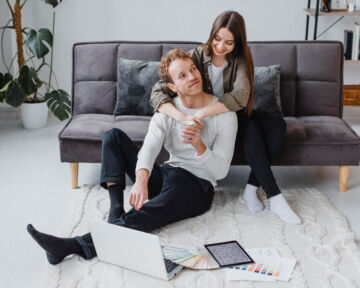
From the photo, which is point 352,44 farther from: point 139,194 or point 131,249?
point 131,249

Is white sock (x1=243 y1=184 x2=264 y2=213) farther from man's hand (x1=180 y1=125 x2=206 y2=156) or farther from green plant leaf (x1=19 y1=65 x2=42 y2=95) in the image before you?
green plant leaf (x1=19 y1=65 x2=42 y2=95)

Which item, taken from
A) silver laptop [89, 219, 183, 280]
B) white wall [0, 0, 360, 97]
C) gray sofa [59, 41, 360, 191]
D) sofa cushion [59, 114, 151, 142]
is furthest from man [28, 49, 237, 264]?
white wall [0, 0, 360, 97]

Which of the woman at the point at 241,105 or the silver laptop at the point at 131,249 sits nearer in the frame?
the silver laptop at the point at 131,249

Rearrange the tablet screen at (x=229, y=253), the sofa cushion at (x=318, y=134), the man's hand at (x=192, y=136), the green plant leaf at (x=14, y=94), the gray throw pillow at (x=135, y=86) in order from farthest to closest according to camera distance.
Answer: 1. the green plant leaf at (x=14, y=94)
2. the gray throw pillow at (x=135, y=86)
3. the sofa cushion at (x=318, y=134)
4. the man's hand at (x=192, y=136)
5. the tablet screen at (x=229, y=253)

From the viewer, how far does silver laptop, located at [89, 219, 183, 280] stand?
6.06 ft

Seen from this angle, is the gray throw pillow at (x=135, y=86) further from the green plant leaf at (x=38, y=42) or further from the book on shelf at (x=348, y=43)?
the book on shelf at (x=348, y=43)

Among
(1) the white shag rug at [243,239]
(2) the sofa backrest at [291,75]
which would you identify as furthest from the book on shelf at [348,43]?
(1) the white shag rug at [243,239]

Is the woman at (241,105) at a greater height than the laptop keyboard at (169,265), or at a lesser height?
greater

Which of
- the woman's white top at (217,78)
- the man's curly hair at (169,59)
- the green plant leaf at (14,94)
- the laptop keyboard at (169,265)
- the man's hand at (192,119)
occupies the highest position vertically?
the man's curly hair at (169,59)

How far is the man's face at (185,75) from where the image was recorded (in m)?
2.15

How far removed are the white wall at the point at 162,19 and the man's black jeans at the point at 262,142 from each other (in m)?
1.85

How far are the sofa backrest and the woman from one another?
0.58 metres

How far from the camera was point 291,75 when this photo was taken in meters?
2.98

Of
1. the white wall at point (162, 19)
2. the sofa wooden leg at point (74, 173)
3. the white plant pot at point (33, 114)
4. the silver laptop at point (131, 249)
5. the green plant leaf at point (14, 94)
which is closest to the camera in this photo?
the silver laptop at point (131, 249)
